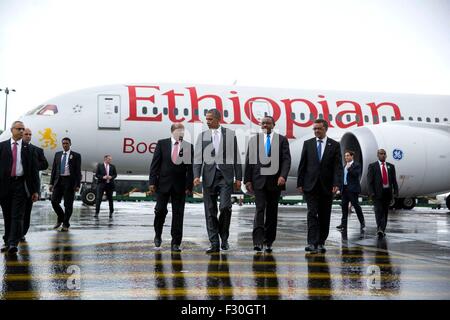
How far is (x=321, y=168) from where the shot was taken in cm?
871

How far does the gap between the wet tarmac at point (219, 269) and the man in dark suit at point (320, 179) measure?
437mm

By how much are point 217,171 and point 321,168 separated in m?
1.54

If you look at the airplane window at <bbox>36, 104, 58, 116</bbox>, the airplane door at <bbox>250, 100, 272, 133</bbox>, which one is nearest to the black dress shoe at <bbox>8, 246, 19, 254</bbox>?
the airplane window at <bbox>36, 104, 58, 116</bbox>

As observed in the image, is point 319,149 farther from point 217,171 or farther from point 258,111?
point 258,111

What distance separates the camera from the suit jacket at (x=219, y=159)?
8.47 meters

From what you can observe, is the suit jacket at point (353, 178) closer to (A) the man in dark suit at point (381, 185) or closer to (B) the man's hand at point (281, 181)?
(A) the man in dark suit at point (381, 185)

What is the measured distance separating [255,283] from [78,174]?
712 centimetres

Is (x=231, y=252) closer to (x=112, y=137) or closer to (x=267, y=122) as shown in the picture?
(x=267, y=122)

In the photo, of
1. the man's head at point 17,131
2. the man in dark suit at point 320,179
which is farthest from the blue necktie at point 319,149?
the man's head at point 17,131

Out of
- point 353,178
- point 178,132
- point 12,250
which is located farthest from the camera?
point 353,178

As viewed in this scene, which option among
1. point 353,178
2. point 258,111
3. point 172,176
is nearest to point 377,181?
point 353,178

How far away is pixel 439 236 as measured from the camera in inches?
444

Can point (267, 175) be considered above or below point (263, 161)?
below
